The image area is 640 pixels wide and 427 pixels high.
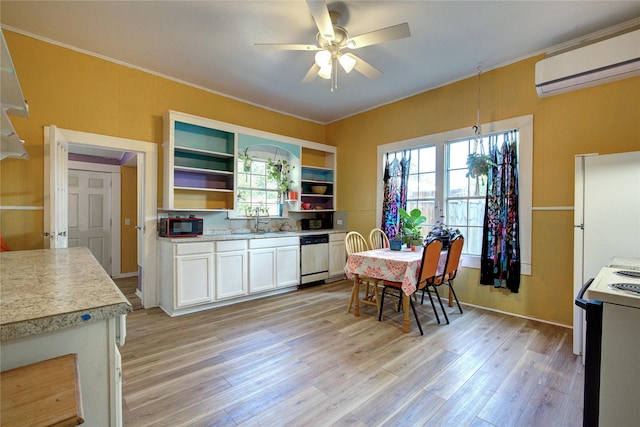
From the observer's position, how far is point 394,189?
448cm

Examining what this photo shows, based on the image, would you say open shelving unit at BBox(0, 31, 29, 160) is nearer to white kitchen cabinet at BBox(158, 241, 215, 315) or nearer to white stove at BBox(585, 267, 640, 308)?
white kitchen cabinet at BBox(158, 241, 215, 315)

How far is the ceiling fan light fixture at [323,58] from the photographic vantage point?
262 cm

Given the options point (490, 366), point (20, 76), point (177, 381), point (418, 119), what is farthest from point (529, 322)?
point (20, 76)

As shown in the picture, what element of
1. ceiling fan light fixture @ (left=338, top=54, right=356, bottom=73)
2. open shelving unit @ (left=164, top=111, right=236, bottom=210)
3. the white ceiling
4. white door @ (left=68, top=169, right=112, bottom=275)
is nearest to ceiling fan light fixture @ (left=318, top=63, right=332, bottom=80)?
ceiling fan light fixture @ (left=338, top=54, right=356, bottom=73)

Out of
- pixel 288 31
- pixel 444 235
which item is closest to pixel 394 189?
pixel 444 235

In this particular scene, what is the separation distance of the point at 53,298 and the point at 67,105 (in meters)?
3.19

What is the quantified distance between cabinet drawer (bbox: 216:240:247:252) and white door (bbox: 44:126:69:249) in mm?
1502

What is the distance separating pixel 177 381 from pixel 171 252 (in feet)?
5.52

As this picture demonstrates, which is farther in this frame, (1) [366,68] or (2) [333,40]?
(1) [366,68]

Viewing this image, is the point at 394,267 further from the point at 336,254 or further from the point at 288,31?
the point at 288,31

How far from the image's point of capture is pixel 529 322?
3170mm

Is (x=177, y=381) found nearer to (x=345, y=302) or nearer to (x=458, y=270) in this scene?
(x=345, y=302)

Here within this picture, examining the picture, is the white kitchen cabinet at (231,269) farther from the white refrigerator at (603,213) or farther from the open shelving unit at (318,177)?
the white refrigerator at (603,213)

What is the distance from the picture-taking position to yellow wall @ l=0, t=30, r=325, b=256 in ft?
9.39
